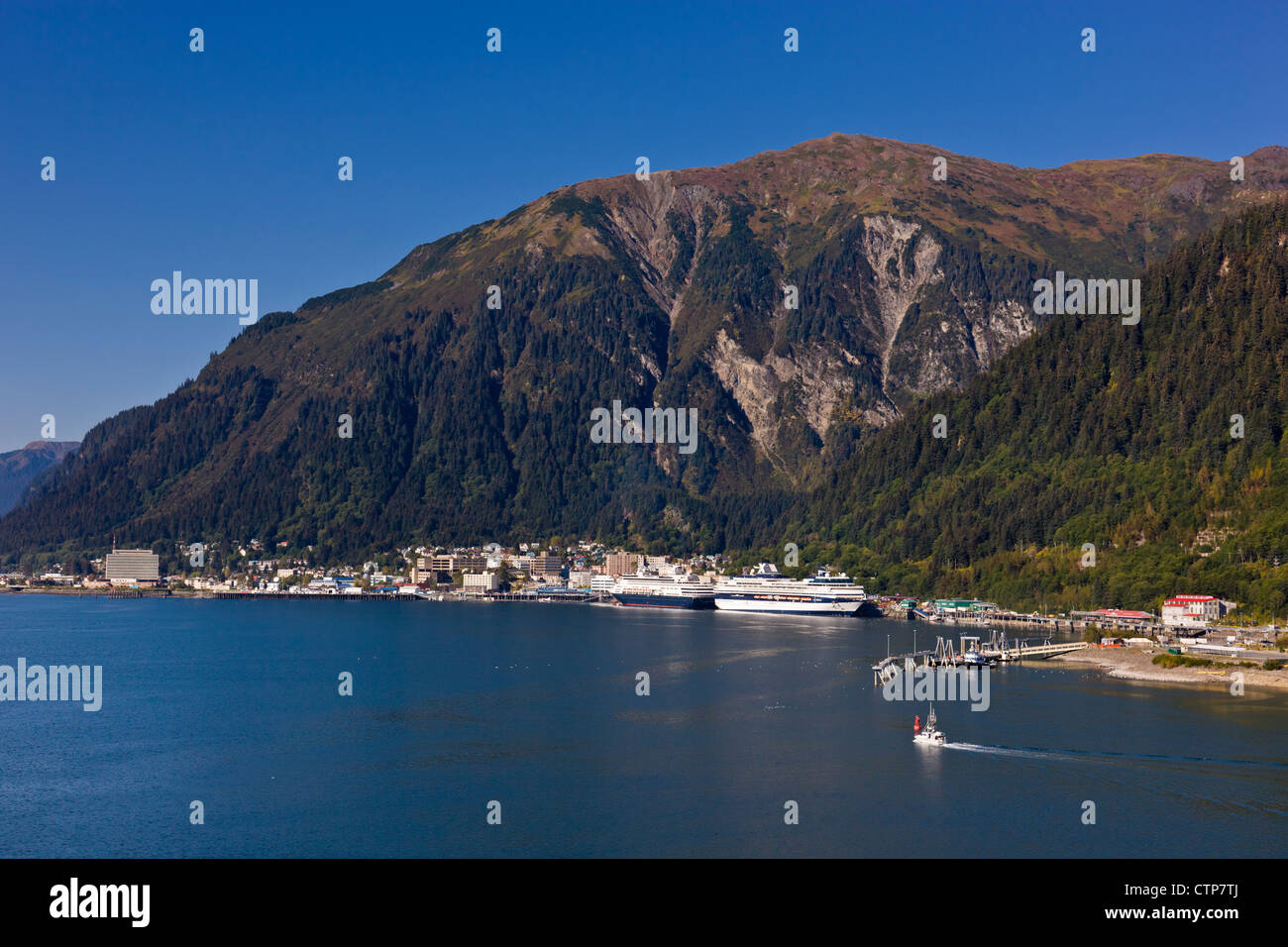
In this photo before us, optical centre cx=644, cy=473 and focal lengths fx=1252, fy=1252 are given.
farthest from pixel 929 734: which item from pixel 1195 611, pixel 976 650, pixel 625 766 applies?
pixel 1195 611

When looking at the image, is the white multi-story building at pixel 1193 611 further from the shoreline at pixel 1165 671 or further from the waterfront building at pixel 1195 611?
the shoreline at pixel 1165 671

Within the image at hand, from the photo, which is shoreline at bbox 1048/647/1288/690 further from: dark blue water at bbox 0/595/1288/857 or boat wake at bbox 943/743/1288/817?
boat wake at bbox 943/743/1288/817

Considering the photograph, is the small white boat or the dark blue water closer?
the dark blue water

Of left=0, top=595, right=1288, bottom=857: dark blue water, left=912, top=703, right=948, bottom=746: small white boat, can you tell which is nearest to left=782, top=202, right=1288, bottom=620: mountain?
left=0, top=595, right=1288, bottom=857: dark blue water

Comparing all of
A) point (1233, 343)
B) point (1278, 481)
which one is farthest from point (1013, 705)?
point (1233, 343)
